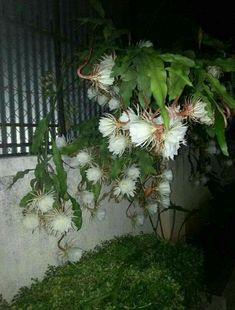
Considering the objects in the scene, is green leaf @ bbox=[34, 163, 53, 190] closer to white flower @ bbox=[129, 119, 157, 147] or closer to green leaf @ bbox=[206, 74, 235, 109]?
white flower @ bbox=[129, 119, 157, 147]

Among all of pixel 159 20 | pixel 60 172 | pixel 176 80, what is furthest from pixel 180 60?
pixel 159 20

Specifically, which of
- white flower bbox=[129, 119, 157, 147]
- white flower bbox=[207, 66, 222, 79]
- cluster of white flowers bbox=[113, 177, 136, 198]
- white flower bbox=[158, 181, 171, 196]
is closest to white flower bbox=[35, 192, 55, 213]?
cluster of white flowers bbox=[113, 177, 136, 198]

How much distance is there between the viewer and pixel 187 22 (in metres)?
2.57

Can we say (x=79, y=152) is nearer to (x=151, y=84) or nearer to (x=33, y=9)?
(x=151, y=84)

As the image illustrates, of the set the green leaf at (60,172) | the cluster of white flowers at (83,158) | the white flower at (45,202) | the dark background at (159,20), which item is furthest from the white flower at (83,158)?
the dark background at (159,20)

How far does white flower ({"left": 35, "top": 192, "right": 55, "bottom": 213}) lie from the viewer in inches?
60.2

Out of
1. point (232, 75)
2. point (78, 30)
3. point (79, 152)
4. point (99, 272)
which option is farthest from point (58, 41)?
point (99, 272)

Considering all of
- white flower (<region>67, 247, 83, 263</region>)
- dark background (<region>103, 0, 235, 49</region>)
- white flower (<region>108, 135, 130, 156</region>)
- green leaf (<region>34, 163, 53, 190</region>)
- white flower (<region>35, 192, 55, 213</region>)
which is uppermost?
dark background (<region>103, 0, 235, 49</region>)

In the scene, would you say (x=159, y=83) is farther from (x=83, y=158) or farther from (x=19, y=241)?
(x=19, y=241)

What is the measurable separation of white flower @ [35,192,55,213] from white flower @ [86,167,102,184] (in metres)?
0.22

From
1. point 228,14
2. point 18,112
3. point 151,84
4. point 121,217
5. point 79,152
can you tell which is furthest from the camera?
point 228,14

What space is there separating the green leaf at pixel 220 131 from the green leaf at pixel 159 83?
0.85ft

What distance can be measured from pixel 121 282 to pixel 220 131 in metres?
1.14

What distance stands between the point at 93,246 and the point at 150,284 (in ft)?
3.02
